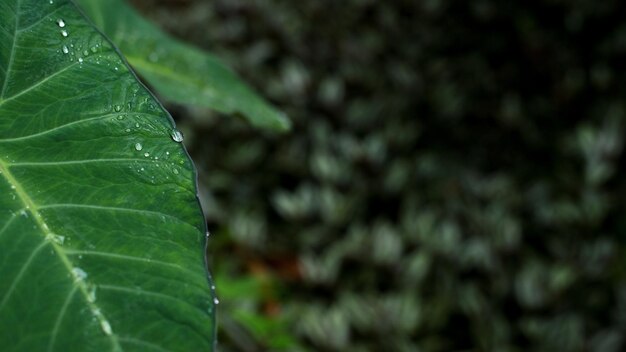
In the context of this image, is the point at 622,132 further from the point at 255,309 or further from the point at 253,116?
the point at 253,116

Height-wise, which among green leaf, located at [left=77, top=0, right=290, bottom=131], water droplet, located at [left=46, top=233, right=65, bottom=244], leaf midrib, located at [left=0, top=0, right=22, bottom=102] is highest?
leaf midrib, located at [left=0, top=0, right=22, bottom=102]

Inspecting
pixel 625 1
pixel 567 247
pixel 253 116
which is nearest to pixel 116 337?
pixel 253 116

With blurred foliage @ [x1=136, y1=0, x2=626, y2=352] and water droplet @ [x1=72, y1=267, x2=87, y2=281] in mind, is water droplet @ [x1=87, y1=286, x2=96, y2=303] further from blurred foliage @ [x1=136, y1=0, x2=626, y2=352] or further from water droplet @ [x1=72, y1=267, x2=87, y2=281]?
blurred foliage @ [x1=136, y1=0, x2=626, y2=352]

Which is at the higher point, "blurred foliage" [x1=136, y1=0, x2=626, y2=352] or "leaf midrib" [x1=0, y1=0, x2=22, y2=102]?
"leaf midrib" [x1=0, y1=0, x2=22, y2=102]

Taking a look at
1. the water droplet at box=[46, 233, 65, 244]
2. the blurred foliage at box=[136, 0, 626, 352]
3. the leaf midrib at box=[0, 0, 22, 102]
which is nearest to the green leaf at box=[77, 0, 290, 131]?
the leaf midrib at box=[0, 0, 22, 102]

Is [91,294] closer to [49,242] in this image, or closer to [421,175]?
[49,242]

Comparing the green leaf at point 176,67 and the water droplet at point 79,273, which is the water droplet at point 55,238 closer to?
the water droplet at point 79,273

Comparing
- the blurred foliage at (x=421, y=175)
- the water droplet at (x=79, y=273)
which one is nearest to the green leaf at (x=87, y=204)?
the water droplet at (x=79, y=273)
